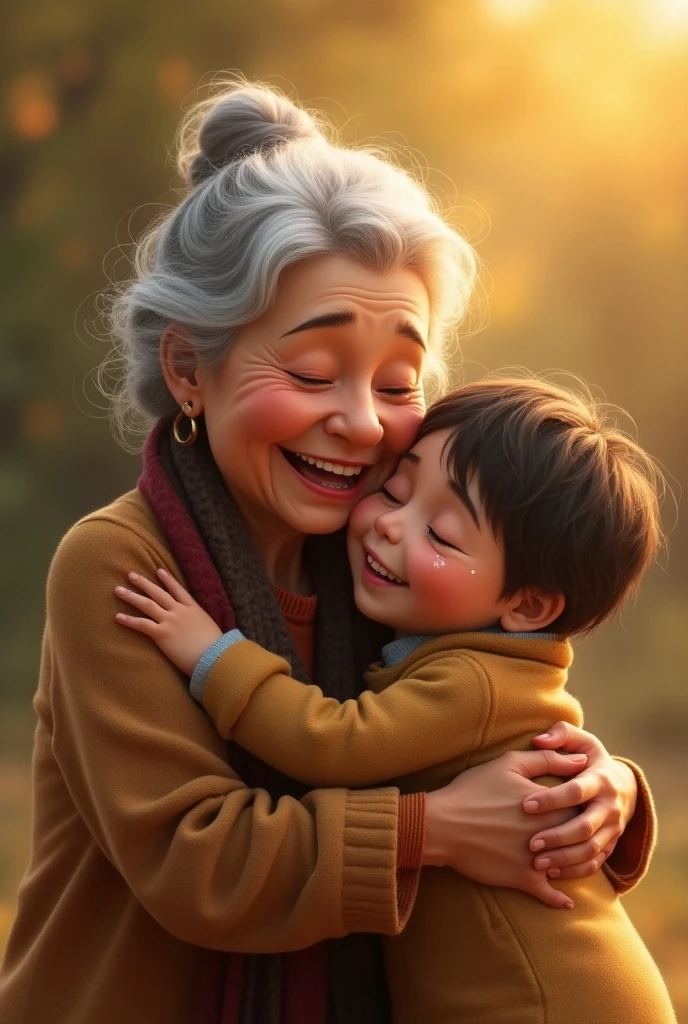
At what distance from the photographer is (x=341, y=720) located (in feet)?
6.24

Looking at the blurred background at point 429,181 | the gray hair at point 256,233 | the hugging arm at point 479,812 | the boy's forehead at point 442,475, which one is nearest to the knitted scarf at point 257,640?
the hugging arm at point 479,812

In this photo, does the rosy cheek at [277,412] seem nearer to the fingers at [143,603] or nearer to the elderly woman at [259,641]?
the elderly woman at [259,641]

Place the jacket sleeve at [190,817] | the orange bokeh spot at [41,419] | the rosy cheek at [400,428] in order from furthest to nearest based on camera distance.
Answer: the orange bokeh spot at [41,419] → the rosy cheek at [400,428] → the jacket sleeve at [190,817]

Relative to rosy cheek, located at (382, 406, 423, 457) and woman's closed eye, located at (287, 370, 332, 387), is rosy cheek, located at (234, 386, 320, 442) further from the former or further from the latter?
rosy cheek, located at (382, 406, 423, 457)

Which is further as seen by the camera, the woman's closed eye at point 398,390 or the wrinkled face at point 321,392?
the woman's closed eye at point 398,390

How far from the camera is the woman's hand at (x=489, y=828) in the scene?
189cm

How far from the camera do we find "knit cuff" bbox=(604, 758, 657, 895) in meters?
2.15

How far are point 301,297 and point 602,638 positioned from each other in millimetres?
4307

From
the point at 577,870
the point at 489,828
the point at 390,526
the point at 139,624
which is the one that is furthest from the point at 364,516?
the point at 577,870

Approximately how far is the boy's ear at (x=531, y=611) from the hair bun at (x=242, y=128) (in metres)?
0.92

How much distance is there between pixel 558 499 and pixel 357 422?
1.13ft

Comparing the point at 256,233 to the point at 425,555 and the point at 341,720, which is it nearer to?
the point at 425,555

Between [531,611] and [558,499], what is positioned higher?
[558,499]

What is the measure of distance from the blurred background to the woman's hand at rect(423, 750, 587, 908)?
Result: 12.2 feet
